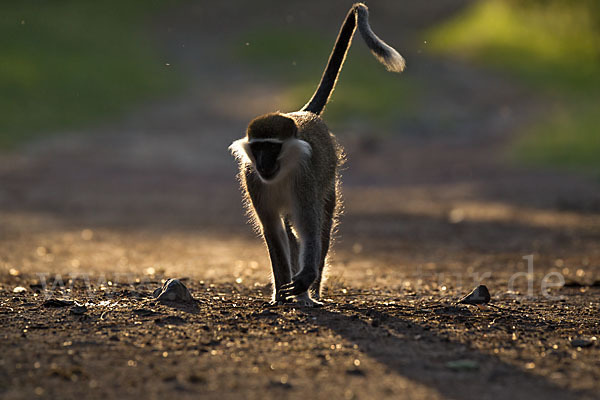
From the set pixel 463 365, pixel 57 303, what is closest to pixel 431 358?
pixel 463 365

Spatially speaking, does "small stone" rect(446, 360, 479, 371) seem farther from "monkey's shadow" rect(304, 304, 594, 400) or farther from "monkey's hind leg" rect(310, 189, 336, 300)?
"monkey's hind leg" rect(310, 189, 336, 300)

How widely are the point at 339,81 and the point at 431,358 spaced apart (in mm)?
27295

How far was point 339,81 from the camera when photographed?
103ft

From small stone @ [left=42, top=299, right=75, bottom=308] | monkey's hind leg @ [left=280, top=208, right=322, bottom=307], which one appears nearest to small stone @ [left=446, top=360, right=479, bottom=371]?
monkey's hind leg @ [left=280, top=208, right=322, bottom=307]

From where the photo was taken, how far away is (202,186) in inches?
687

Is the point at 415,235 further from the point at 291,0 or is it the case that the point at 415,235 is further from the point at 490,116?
the point at 291,0

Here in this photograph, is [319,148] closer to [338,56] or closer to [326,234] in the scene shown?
[326,234]

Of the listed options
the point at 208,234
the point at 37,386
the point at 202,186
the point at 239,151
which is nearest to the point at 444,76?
the point at 202,186

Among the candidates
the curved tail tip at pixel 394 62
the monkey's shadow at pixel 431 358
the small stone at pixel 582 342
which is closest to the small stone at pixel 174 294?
the monkey's shadow at pixel 431 358

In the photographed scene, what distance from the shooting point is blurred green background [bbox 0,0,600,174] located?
23422 mm

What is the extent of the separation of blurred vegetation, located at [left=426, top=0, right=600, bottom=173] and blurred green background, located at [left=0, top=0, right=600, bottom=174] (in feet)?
0.17

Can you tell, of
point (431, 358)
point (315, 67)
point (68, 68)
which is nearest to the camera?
point (431, 358)

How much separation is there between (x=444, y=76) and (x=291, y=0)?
24.5 m

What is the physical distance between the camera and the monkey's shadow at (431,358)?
4.11 m
